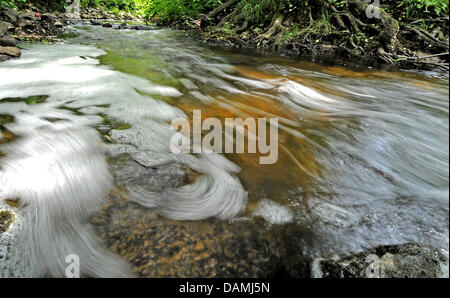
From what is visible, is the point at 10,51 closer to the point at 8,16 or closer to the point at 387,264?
the point at 8,16

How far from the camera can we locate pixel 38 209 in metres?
1.21

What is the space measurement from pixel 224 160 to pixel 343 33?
21.3ft

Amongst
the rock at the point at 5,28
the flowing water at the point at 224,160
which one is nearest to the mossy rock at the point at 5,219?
the flowing water at the point at 224,160

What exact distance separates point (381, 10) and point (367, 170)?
6288mm

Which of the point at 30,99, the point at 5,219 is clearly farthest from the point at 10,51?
the point at 5,219

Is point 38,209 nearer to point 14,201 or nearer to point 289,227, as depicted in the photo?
point 14,201

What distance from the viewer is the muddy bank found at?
5.52 m

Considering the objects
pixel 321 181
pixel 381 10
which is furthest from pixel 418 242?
pixel 381 10

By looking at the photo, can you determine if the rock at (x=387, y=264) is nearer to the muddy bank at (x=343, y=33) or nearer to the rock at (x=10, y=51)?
the muddy bank at (x=343, y=33)

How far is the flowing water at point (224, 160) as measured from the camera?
1150mm
